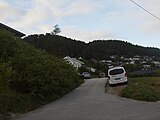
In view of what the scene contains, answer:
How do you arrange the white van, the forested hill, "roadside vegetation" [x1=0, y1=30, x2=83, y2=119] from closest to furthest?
"roadside vegetation" [x1=0, y1=30, x2=83, y2=119], the white van, the forested hill

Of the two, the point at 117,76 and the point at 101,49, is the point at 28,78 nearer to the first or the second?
the point at 117,76

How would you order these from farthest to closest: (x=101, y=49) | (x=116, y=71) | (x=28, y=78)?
(x=101, y=49) → (x=116, y=71) → (x=28, y=78)

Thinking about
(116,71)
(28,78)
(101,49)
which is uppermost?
(101,49)

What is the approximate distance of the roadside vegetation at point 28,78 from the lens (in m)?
19.6

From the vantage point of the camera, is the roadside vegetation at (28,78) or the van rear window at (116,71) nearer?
the roadside vegetation at (28,78)

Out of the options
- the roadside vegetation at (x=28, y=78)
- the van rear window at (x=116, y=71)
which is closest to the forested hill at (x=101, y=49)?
the van rear window at (x=116, y=71)

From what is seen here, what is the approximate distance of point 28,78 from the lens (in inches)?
869

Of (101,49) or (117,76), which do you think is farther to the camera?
(101,49)

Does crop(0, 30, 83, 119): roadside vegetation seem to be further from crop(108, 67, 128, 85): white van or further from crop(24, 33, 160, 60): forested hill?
crop(24, 33, 160, 60): forested hill

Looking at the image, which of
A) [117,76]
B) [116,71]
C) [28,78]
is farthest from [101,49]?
[28,78]

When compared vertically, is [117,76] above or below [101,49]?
below

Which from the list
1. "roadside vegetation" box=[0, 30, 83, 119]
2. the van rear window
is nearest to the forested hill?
the van rear window

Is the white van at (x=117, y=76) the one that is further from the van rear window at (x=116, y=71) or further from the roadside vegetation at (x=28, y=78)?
the roadside vegetation at (x=28, y=78)

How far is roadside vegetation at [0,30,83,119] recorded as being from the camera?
19.6 m
